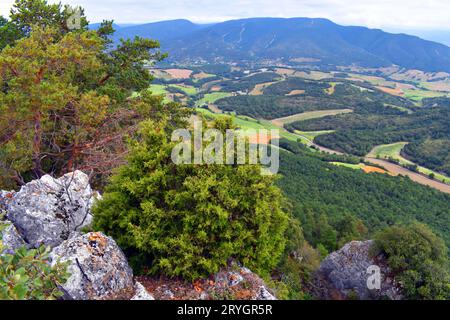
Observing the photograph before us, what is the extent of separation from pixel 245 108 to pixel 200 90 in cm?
4085

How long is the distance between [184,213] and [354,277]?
37.1 ft

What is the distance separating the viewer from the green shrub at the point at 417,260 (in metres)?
14.5

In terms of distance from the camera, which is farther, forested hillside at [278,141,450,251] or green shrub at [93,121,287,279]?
forested hillside at [278,141,450,251]

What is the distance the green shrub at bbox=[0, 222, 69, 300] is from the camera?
12.9 feet

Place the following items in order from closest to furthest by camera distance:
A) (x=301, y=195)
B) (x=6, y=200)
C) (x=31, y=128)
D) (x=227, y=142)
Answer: (x=227, y=142)
(x=6, y=200)
(x=31, y=128)
(x=301, y=195)

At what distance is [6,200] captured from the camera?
11516 mm

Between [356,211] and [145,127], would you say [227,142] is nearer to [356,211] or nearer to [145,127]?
[145,127]

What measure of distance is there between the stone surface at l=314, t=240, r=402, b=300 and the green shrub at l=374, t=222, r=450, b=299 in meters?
0.56

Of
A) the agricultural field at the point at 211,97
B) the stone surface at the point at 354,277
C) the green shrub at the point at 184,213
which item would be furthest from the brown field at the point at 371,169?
the agricultural field at the point at 211,97

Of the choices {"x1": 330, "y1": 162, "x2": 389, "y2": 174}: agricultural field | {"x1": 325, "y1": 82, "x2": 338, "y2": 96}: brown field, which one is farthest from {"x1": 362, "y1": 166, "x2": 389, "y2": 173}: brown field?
{"x1": 325, "y1": 82, "x2": 338, "y2": 96}: brown field

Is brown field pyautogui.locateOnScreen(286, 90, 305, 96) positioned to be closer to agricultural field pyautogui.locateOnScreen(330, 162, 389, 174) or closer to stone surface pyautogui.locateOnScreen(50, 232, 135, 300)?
agricultural field pyautogui.locateOnScreen(330, 162, 389, 174)

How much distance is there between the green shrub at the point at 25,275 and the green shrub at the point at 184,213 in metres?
3.82

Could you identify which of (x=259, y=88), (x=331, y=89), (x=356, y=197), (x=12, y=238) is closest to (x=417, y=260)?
(x=12, y=238)
